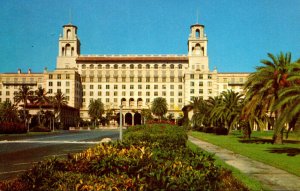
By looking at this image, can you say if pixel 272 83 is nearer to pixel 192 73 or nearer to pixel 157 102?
pixel 157 102

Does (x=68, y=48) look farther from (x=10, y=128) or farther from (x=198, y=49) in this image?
(x=10, y=128)

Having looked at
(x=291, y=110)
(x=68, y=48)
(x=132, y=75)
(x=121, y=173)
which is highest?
(x=68, y=48)

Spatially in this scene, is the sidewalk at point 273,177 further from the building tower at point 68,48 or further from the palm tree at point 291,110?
the building tower at point 68,48

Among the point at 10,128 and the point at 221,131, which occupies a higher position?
the point at 10,128

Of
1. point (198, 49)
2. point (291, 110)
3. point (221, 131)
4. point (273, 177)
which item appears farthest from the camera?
point (198, 49)

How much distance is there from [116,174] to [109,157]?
0.50m

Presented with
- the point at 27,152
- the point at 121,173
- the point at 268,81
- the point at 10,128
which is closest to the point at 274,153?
the point at 268,81

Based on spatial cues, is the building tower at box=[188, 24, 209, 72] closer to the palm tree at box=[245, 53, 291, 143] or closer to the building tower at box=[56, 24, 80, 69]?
the building tower at box=[56, 24, 80, 69]

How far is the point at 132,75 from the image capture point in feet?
524

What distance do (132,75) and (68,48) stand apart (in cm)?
2889

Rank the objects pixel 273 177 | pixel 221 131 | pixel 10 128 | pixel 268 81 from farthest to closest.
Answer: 1. pixel 221 131
2. pixel 10 128
3. pixel 268 81
4. pixel 273 177

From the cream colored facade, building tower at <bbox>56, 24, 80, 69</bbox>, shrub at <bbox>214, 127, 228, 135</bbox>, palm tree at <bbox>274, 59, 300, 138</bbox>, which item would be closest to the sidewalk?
palm tree at <bbox>274, 59, 300, 138</bbox>

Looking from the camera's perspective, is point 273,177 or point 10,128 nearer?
point 273,177

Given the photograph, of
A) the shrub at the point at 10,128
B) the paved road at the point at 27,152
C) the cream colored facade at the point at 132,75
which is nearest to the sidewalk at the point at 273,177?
the paved road at the point at 27,152
